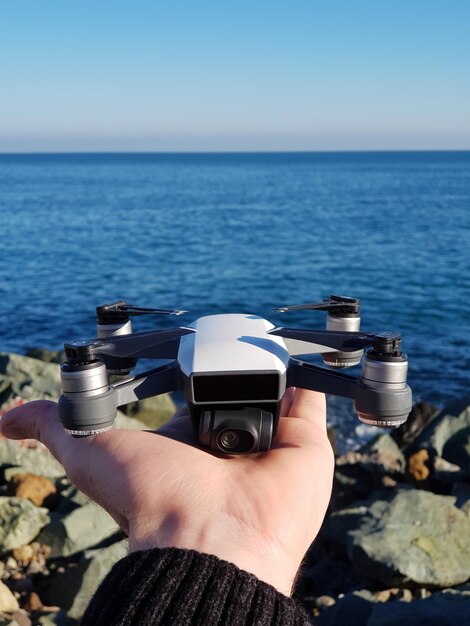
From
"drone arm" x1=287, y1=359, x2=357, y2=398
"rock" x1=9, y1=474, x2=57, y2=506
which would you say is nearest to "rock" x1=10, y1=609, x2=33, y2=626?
"rock" x1=9, y1=474, x2=57, y2=506

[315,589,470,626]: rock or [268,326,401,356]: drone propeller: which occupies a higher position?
[268,326,401,356]: drone propeller

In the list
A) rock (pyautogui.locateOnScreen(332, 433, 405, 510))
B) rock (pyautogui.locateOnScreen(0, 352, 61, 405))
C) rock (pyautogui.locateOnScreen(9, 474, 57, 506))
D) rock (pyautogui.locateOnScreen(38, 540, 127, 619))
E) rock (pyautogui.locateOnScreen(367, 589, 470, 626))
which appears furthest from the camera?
rock (pyautogui.locateOnScreen(0, 352, 61, 405))

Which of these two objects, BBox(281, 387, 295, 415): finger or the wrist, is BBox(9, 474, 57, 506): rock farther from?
the wrist

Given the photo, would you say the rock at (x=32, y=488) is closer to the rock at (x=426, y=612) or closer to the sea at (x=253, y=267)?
the rock at (x=426, y=612)

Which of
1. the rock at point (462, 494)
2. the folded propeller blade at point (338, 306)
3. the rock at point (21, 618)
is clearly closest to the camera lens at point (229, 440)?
the folded propeller blade at point (338, 306)

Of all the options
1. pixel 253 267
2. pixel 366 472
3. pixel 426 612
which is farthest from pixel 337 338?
pixel 253 267

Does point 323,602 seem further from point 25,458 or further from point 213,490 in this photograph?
point 213,490
